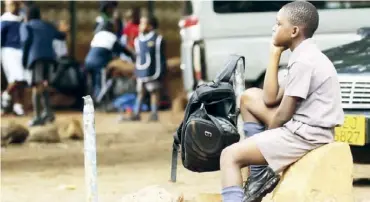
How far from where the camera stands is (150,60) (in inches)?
646

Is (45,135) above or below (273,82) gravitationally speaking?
below

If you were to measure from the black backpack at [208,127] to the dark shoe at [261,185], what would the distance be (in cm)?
26

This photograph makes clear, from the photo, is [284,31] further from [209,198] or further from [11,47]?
[11,47]

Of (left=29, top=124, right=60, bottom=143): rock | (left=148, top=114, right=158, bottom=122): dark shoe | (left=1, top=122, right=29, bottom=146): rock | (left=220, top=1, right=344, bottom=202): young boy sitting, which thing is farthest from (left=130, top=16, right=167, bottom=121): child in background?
(left=220, top=1, right=344, bottom=202): young boy sitting

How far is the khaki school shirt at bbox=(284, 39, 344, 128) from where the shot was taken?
632 centimetres

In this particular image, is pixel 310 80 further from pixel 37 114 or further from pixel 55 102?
pixel 55 102

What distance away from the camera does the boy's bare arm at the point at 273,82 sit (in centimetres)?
669

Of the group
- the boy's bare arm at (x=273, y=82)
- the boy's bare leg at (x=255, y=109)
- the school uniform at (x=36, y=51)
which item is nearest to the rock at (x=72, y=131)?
the school uniform at (x=36, y=51)

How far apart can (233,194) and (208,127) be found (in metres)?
0.57

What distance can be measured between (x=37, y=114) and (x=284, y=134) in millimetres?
9531

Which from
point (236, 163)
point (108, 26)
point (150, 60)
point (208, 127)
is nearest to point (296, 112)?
point (236, 163)

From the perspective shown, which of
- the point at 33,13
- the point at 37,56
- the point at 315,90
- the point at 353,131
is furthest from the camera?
the point at 33,13

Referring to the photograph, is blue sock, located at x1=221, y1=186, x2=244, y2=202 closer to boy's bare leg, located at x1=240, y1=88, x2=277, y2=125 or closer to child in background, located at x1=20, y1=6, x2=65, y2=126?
boy's bare leg, located at x1=240, y1=88, x2=277, y2=125

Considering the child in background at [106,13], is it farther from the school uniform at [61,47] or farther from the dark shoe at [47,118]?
the dark shoe at [47,118]
